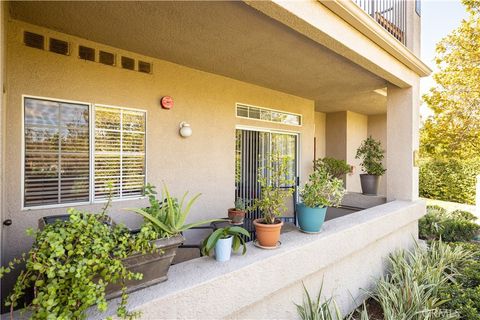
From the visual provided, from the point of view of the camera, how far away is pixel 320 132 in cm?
888

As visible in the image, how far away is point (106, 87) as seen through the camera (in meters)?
3.52

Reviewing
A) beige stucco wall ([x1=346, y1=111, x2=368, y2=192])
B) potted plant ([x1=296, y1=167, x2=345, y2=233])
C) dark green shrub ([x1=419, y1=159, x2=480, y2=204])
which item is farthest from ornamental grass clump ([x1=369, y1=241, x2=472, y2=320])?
dark green shrub ([x1=419, y1=159, x2=480, y2=204])

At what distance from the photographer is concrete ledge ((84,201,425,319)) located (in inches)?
65.9

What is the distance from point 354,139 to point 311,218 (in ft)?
23.0

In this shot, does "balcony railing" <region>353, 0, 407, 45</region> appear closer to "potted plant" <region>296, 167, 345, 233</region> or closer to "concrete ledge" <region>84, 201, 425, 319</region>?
"potted plant" <region>296, 167, 345, 233</region>

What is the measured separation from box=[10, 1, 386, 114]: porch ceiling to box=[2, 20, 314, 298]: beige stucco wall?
310 mm

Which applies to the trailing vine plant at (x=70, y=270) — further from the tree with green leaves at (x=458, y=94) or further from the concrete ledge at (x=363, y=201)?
the tree with green leaves at (x=458, y=94)

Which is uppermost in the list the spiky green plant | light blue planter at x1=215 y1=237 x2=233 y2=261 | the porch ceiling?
the porch ceiling

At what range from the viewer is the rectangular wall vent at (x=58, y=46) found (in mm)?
3101

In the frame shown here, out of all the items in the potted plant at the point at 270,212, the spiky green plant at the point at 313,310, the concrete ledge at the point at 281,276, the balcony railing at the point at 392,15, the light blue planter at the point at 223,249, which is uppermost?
the balcony railing at the point at 392,15

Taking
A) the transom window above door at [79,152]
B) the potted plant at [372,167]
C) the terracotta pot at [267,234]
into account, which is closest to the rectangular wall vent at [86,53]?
the transom window above door at [79,152]

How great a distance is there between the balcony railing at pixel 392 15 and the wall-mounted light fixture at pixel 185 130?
Result: 340 centimetres

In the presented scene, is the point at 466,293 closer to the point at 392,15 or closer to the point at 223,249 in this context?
the point at 223,249

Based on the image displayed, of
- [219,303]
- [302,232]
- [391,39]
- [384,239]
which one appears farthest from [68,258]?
[391,39]
